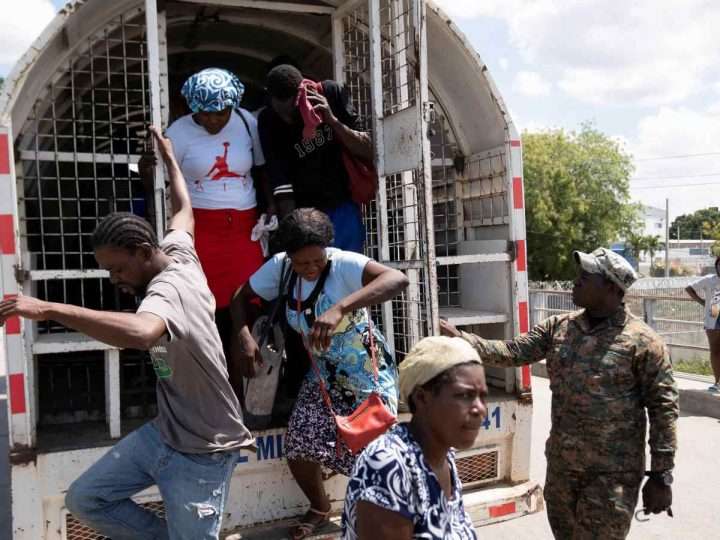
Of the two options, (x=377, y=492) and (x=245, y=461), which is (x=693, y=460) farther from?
(x=377, y=492)

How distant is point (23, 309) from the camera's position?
1.95 metres

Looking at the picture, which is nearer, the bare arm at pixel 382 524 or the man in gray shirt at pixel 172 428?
the bare arm at pixel 382 524

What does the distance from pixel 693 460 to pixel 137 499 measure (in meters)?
4.12

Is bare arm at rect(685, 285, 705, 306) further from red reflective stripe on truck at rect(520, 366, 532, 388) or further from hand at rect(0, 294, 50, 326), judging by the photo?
hand at rect(0, 294, 50, 326)

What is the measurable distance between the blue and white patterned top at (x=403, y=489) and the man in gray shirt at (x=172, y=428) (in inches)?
33.2

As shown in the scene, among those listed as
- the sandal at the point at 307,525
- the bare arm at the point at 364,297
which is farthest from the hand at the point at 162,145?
the sandal at the point at 307,525

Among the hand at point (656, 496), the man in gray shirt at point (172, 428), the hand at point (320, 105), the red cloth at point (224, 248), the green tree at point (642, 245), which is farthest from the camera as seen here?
the green tree at point (642, 245)

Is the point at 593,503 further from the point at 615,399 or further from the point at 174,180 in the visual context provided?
the point at 174,180

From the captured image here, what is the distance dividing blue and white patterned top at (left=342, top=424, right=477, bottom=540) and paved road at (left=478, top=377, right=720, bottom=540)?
7.05 feet

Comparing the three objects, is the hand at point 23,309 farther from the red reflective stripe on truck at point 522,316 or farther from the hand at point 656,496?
the red reflective stripe on truck at point 522,316

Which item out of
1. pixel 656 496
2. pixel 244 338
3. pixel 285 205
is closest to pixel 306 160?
pixel 285 205

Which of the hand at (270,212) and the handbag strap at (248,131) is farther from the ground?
the handbag strap at (248,131)

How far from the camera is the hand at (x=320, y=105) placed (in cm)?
346

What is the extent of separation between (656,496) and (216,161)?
2.46 meters
